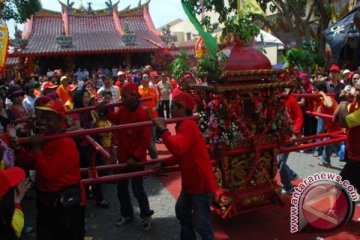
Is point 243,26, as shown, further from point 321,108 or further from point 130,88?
point 321,108

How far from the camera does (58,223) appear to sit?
343 cm

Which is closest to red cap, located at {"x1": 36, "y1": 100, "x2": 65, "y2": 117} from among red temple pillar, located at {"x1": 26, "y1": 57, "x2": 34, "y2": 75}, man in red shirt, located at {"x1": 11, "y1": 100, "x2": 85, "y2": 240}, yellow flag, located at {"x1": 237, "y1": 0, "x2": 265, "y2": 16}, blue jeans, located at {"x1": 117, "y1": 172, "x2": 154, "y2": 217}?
man in red shirt, located at {"x1": 11, "y1": 100, "x2": 85, "y2": 240}

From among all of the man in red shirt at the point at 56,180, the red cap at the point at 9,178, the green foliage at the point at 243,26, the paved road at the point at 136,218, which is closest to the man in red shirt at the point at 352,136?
the green foliage at the point at 243,26

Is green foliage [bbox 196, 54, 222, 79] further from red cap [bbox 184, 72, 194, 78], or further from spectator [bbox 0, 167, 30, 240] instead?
Result: spectator [bbox 0, 167, 30, 240]

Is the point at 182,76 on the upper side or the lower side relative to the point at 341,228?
upper

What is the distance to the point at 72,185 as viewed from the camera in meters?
3.32

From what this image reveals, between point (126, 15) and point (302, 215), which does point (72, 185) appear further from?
point (126, 15)

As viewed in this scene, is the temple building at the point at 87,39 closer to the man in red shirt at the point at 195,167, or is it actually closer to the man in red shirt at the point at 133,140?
the man in red shirt at the point at 133,140

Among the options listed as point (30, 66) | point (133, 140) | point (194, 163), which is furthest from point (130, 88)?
point (30, 66)

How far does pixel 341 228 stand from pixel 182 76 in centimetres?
256

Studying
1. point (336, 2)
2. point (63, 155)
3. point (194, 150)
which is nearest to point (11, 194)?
point (63, 155)

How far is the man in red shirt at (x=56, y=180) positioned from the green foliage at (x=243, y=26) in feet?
7.20

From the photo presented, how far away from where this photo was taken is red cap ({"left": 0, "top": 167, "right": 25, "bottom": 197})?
2.52 m

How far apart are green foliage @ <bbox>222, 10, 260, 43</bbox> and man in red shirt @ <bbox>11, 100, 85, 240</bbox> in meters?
2.19
